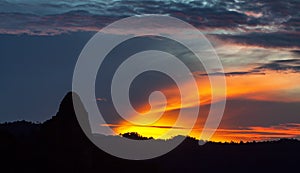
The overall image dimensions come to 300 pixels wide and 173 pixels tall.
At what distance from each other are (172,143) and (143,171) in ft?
222

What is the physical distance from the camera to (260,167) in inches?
5699

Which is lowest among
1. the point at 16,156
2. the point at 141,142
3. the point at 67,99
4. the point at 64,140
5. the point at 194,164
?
the point at 16,156

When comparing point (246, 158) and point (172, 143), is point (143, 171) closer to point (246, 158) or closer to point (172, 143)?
point (172, 143)

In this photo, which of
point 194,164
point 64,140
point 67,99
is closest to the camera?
point 64,140

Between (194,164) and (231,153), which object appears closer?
(194,164)

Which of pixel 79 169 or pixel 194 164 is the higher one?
pixel 194 164

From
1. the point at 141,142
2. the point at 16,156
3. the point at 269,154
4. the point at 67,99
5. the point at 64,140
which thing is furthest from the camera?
the point at 269,154

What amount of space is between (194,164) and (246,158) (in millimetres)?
18670

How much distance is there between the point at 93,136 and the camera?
2990 inches

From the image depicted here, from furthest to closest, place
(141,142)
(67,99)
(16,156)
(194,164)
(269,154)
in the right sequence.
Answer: (269,154)
(194,164)
(141,142)
(67,99)
(16,156)

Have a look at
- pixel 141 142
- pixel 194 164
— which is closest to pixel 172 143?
pixel 194 164

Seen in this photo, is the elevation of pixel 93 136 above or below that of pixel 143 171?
above

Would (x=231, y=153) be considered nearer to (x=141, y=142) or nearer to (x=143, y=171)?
(x=141, y=142)

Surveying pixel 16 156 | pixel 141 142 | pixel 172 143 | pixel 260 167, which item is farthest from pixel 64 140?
pixel 260 167
